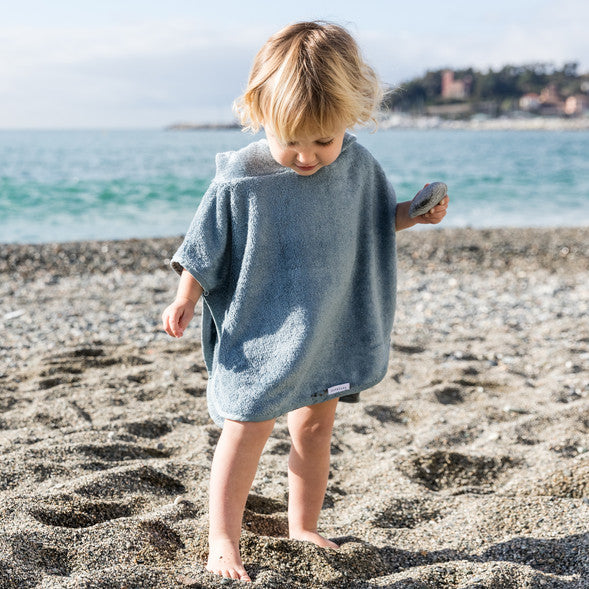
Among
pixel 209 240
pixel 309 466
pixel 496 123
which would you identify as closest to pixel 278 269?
pixel 209 240

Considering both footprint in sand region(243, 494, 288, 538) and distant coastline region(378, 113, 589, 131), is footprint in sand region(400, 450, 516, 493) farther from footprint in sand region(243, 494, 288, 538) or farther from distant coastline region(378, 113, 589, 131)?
distant coastline region(378, 113, 589, 131)

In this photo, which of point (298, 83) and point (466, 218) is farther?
point (466, 218)

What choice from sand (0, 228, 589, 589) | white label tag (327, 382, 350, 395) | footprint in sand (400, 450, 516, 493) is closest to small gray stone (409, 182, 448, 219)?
white label tag (327, 382, 350, 395)

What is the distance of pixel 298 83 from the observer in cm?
180

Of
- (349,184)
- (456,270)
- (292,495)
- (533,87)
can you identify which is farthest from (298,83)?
(533,87)

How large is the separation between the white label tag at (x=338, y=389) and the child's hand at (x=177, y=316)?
48 cm

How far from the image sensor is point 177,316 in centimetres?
199

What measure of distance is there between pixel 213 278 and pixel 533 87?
333ft

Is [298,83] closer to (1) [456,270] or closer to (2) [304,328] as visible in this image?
(2) [304,328]

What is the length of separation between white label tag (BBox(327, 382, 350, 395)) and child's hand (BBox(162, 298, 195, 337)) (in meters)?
0.48

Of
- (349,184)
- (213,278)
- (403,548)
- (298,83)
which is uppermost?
(298,83)

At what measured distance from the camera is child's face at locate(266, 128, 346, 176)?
189cm

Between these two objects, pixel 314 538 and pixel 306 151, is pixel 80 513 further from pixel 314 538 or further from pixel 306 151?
pixel 306 151

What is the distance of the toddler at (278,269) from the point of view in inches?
75.0
